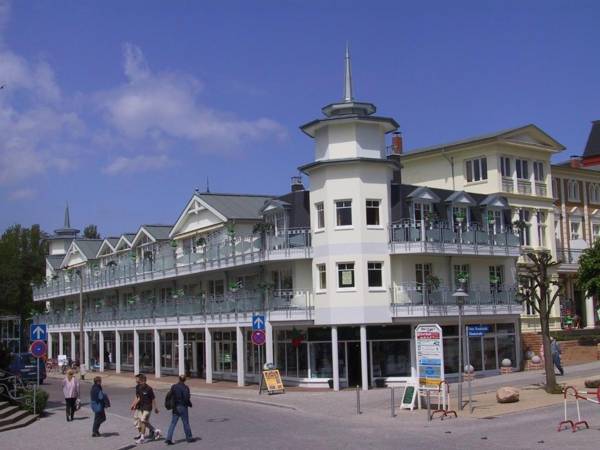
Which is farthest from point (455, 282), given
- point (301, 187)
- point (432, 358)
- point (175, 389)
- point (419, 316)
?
point (175, 389)

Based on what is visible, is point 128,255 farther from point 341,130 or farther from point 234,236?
point 341,130

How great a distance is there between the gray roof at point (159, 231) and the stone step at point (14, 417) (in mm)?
28455

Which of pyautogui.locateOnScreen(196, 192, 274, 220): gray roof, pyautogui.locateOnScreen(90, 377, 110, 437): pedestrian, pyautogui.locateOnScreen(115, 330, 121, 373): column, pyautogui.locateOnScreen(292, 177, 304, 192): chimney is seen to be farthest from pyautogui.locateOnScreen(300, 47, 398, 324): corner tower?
pyautogui.locateOnScreen(115, 330, 121, 373): column

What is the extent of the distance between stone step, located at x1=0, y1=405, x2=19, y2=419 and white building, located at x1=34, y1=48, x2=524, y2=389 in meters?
13.6

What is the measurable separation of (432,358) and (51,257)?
61.7 meters

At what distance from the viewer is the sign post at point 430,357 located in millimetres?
25359

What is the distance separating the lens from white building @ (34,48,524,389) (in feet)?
118

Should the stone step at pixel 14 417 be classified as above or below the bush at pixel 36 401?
below

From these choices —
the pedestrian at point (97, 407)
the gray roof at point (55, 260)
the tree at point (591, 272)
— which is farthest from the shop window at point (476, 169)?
the gray roof at point (55, 260)

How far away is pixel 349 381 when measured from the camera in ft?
120

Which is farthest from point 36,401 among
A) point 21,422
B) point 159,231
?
point 159,231

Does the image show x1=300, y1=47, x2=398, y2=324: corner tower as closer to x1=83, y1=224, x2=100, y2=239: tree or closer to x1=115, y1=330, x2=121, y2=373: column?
x1=115, y1=330, x2=121, y2=373: column

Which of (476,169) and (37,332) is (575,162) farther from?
(37,332)

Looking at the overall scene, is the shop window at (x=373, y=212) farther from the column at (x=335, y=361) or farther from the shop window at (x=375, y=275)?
the column at (x=335, y=361)
